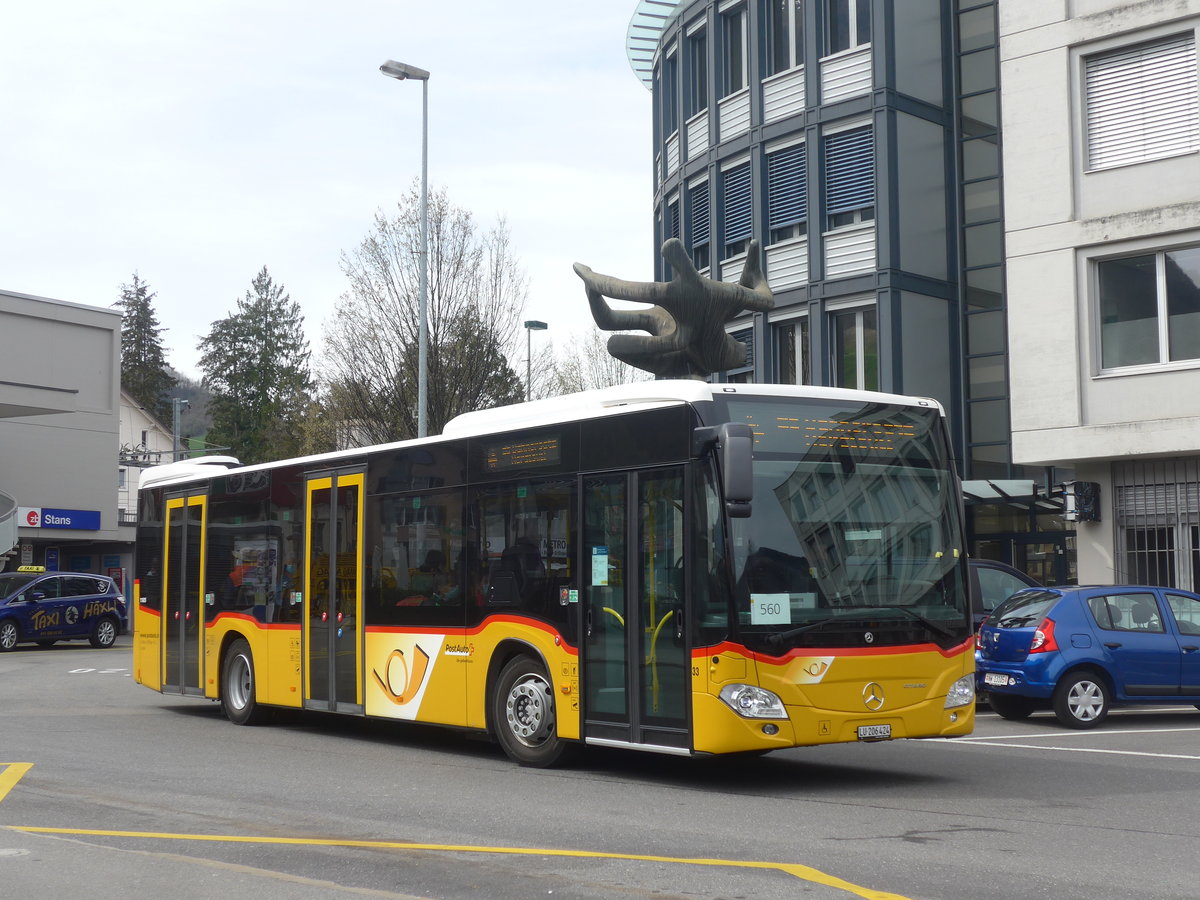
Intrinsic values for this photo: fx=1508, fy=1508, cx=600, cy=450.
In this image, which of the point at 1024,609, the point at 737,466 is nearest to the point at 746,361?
the point at 1024,609

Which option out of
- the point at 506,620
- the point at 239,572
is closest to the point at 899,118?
the point at 239,572

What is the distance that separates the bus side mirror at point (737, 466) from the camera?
10.0 meters

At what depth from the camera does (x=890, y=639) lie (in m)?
10.8

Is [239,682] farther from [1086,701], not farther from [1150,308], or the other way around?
[1150,308]

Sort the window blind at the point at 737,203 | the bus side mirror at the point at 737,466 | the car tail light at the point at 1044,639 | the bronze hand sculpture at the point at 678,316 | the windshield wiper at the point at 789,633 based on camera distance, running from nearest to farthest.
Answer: the bus side mirror at the point at 737,466 < the windshield wiper at the point at 789,633 < the car tail light at the point at 1044,639 < the bronze hand sculpture at the point at 678,316 < the window blind at the point at 737,203

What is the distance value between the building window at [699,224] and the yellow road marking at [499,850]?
23.9 m

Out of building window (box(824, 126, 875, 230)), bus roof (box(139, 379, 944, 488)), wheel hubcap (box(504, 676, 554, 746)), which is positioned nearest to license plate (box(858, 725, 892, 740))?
bus roof (box(139, 379, 944, 488))

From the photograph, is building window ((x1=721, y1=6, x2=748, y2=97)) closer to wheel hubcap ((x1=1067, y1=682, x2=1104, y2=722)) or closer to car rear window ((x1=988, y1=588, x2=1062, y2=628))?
car rear window ((x1=988, y1=588, x2=1062, y2=628))

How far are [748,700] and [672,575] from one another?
1085 mm

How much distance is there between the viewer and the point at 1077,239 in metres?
23.5

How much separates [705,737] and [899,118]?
65.1 ft

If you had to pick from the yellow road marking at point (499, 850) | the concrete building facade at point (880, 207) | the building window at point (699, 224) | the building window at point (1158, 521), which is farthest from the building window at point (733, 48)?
the yellow road marking at point (499, 850)

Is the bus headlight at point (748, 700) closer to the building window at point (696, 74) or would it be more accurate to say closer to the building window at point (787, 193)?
the building window at point (787, 193)

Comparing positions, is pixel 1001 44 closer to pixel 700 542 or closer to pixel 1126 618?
pixel 1126 618
